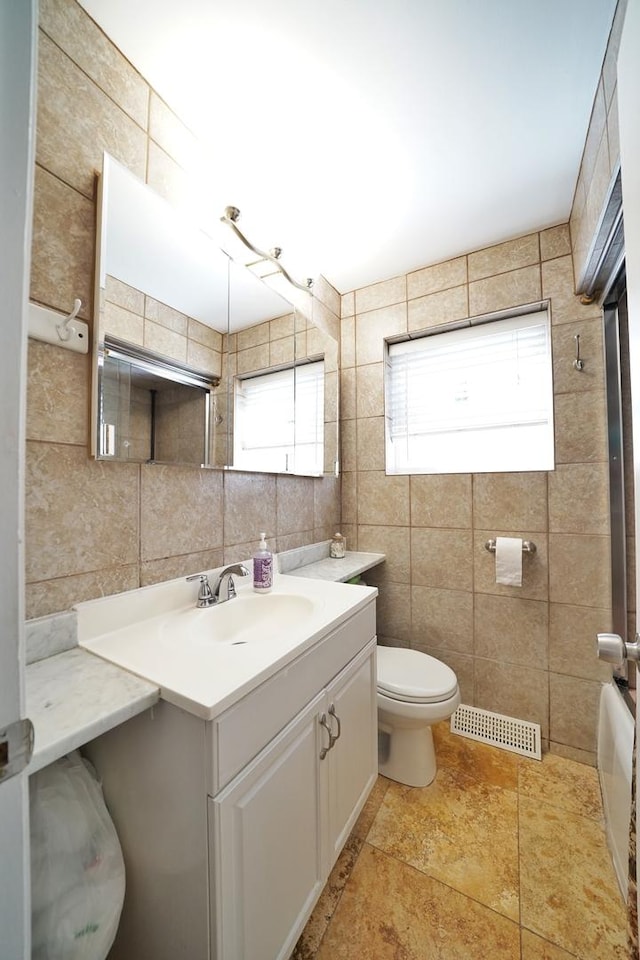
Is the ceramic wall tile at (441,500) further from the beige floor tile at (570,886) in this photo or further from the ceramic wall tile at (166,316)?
the ceramic wall tile at (166,316)

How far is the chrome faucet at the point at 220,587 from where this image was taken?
3.66ft

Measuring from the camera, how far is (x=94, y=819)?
0.71 metres

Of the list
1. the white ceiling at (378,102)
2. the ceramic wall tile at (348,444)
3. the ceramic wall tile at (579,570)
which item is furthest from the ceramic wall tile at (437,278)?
the ceramic wall tile at (579,570)

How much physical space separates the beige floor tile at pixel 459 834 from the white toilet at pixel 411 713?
0.07 m

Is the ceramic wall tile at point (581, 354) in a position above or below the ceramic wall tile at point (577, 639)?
above

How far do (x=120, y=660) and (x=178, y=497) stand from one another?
1.61 ft

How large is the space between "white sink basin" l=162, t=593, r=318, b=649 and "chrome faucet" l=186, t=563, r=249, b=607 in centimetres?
2

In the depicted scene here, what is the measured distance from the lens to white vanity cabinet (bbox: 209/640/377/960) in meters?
0.65

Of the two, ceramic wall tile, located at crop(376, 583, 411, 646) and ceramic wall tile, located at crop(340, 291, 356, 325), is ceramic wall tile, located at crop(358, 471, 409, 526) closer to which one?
ceramic wall tile, located at crop(376, 583, 411, 646)

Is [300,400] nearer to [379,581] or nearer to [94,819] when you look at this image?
Answer: [379,581]

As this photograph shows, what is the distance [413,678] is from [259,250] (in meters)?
1.88

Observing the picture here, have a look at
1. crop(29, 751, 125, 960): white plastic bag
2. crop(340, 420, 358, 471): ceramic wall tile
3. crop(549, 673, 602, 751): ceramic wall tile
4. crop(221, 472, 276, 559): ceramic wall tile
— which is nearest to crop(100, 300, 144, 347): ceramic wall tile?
crop(221, 472, 276, 559): ceramic wall tile

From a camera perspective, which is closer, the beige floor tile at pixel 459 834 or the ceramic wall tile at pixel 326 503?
the beige floor tile at pixel 459 834

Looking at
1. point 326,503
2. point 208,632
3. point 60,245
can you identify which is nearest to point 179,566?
point 208,632
